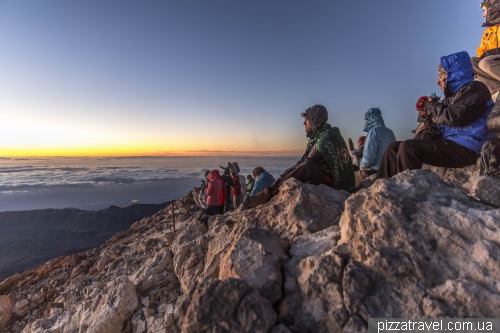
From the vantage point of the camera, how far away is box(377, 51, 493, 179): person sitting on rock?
9.50 feet

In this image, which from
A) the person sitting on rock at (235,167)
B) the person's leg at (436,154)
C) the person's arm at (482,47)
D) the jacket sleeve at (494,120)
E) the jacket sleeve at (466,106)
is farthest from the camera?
the person sitting on rock at (235,167)

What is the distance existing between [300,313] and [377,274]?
636 mm

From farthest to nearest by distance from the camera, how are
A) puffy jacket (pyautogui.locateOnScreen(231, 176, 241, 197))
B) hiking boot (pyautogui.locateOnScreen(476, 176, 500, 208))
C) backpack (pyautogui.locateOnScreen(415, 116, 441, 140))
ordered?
puffy jacket (pyautogui.locateOnScreen(231, 176, 241, 197)), backpack (pyautogui.locateOnScreen(415, 116, 441, 140)), hiking boot (pyautogui.locateOnScreen(476, 176, 500, 208))

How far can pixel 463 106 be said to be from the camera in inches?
114

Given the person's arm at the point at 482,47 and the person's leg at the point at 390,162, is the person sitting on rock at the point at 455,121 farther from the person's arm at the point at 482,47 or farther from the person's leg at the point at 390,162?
the person's arm at the point at 482,47

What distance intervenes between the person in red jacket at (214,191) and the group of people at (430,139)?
13.2 feet

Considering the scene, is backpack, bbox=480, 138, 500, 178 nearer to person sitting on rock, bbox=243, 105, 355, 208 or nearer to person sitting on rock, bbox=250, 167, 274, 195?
person sitting on rock, bbox=243, 105, 355, 208

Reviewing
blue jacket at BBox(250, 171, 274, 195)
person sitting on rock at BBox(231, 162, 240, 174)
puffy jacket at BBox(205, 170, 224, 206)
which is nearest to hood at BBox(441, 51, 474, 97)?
blue jacket at BBox(250, 171, 274, 195)

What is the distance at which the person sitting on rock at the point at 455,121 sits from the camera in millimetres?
2896

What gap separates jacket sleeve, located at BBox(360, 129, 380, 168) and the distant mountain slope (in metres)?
39.7

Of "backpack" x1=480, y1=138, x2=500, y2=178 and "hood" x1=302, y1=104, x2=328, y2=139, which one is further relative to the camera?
"hood" x1=302, y1=104, x2=328, y2=139

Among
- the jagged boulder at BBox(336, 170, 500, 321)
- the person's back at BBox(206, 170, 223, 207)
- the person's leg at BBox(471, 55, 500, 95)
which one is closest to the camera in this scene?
the jagged boulder at BBox(336, 170, 500, 321)

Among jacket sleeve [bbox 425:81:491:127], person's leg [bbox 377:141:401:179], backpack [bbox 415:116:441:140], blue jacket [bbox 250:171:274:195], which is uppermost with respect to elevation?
jacket sleeve [bbox 425:81:491:127]

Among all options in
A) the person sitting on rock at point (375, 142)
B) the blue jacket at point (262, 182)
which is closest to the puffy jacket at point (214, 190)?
the blue jacket at point (262, 182)
